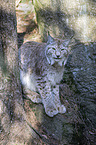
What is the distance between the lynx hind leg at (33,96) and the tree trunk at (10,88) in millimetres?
913

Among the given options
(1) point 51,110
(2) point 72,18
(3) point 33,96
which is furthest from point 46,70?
(2) point 72,18

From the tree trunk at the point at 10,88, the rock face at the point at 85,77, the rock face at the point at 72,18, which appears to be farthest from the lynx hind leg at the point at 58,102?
the rock face at the point at 72,18

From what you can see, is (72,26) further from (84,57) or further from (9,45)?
(9,45)

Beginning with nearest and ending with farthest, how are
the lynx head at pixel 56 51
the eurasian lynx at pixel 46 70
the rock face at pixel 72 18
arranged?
the lynx head at pixel 56 51
the eurasian lynx at pixel 46 70
the rock face at pixel 72 18

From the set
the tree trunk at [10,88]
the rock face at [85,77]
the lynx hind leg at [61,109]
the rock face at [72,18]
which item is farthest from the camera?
the rock face at [85,77]

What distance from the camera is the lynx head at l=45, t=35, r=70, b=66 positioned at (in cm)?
301

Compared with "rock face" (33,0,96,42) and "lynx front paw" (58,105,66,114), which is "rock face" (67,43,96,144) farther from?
"lynx front paw" (58,105,66,114)

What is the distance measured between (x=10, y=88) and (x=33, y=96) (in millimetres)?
1252

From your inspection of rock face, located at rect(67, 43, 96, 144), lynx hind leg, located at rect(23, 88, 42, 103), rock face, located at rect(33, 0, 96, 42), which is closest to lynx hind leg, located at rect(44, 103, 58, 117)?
lynx hind leg, located at rect(23, 88, 42, 103)

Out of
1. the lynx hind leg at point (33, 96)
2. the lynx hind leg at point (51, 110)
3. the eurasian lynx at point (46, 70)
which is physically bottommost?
the lynx hind leg at point (51, 110)

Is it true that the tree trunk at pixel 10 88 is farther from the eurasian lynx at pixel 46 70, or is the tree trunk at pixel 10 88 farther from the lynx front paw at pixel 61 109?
the lynx front paw at pixel 61 109

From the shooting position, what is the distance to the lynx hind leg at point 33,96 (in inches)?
137

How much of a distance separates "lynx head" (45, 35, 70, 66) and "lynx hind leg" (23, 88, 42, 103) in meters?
0.86

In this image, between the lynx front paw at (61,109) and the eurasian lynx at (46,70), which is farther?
the lynx front paw at (61,109)
